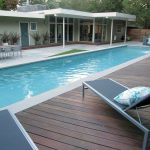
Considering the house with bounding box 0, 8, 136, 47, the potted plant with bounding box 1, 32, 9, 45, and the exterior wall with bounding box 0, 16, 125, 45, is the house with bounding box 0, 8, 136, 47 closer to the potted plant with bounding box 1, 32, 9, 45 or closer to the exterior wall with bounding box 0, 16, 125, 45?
the exterior wall with bounding box 0, 16, 125, 45

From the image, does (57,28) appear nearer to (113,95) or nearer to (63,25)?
(63,25)

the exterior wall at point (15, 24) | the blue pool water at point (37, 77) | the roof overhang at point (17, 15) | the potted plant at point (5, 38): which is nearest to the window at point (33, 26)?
the exterior wall at point (15, 24)

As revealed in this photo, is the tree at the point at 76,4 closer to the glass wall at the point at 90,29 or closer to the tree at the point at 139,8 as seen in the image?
the tree at the point at 139,8

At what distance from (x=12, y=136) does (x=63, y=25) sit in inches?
562

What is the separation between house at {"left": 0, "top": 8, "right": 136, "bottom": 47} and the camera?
15.0 metres

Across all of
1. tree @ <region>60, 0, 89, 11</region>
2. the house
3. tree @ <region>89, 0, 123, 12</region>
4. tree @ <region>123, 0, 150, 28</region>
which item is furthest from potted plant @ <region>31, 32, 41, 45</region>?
tree @ <region>60, 0, 89, 11</region>

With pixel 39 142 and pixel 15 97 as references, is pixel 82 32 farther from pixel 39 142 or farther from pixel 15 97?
pixel 39 142

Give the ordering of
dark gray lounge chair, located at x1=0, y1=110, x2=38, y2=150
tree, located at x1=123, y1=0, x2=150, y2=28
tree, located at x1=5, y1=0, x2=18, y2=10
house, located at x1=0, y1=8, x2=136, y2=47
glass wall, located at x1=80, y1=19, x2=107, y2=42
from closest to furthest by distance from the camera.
→ dark gray lounge chair, located at x1=0, y1=110, x2=38, y2=150, house, located at x1=0, y1=8, x2=136, y2=47, glass wall, located at x1=80, y1=19, x2=107, y2=42, tree, located at x1=123, y1=0, x2=150, y2=28, tree, located at x1=5, y1=0, x2=18, y2=10

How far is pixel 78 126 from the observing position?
3.11m

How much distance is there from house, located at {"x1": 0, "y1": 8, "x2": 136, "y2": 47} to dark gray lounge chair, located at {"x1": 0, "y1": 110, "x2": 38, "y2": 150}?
11.9 m

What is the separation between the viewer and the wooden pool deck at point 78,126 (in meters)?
2.65

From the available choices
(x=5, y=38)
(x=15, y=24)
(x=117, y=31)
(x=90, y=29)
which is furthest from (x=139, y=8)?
(x=5, y=38)

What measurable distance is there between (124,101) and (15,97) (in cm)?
415

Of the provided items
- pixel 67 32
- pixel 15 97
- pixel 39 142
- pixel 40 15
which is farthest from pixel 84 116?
pixel 67 32
